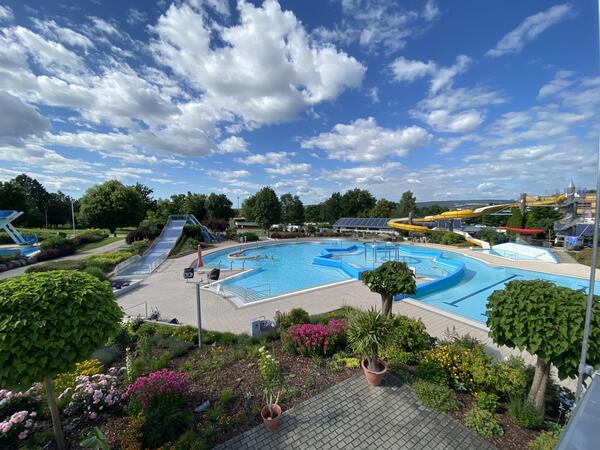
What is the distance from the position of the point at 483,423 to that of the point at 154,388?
5.43 metres

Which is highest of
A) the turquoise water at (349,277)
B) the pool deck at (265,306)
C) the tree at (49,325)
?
the tree at (49,325)

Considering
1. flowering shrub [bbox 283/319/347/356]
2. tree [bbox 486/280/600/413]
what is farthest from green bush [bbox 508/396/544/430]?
flowering shrub [bbox 283/319/347/356]

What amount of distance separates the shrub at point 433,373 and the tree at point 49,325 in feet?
18.8

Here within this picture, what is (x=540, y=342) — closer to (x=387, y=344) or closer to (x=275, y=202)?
(x=387, y=344)

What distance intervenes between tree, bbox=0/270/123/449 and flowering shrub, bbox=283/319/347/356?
382 centimetres

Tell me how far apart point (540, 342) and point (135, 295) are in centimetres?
1431

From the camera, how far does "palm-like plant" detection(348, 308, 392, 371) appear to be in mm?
4770

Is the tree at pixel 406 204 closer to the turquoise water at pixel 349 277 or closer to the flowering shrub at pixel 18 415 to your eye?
the turquoise water at pixel 349 277

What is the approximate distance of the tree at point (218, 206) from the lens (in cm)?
4488

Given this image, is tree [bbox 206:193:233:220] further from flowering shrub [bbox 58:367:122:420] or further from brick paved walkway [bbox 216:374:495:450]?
brick paved walkway [bbox 216:374:495:450]

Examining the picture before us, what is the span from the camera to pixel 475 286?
14.4m

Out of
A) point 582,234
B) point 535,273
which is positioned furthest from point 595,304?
point 582,234

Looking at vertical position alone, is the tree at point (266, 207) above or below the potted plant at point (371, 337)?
above

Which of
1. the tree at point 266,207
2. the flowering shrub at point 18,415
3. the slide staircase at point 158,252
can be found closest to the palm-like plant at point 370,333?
the flowering shrub at point 18,415
